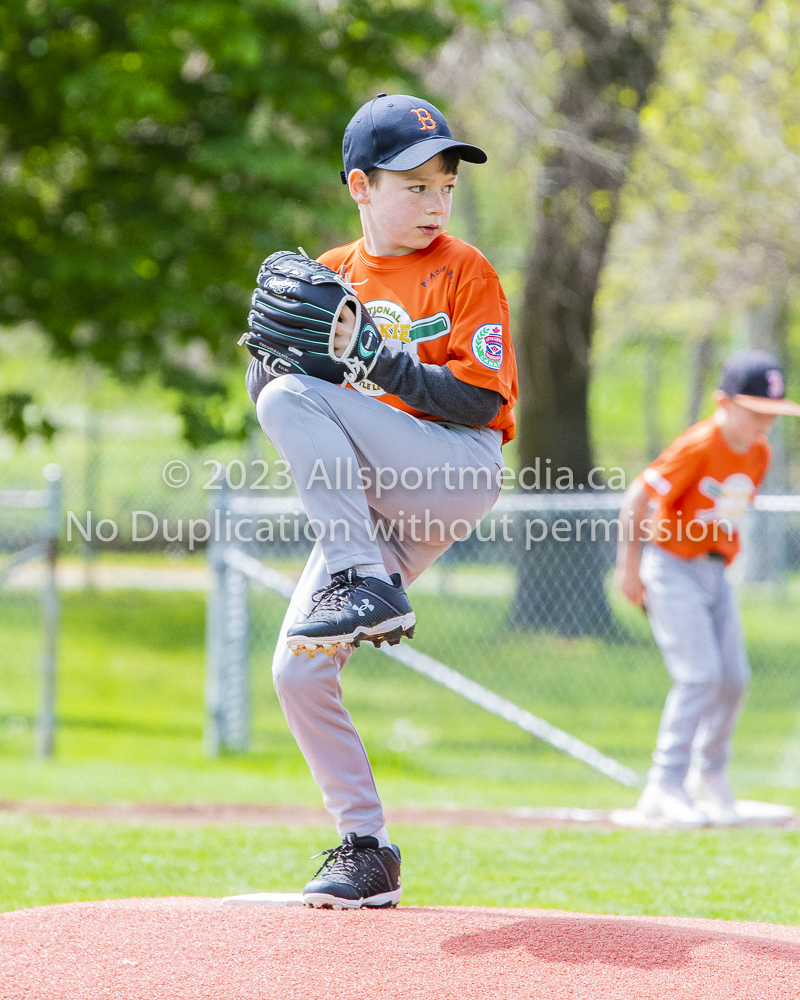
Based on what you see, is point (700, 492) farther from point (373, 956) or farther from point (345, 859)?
point (373, 956)

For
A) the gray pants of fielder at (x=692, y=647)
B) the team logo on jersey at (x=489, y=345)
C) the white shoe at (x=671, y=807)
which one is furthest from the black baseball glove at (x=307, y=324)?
the white shoe at (x=671, y=807)

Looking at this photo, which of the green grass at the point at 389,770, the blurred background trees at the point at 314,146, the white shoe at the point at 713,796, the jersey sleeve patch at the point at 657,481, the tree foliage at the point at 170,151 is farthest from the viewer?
the blurred background trees at the point at 314,146

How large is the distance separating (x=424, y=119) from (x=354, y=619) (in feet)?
4.84

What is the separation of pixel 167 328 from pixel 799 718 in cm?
713

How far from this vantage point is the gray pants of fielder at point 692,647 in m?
6.20

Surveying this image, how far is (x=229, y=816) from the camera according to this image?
21.7ft

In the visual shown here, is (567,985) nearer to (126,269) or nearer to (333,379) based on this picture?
(333,379)

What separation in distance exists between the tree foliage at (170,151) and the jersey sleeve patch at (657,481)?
5.16 metres

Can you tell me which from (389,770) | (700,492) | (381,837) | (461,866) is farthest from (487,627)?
(381,837)

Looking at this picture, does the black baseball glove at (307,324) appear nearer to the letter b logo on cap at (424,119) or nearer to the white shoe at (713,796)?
the letter b logo on cap at (424,119)

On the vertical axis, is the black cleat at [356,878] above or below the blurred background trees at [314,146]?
below

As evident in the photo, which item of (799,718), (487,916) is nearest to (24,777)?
(487,916)

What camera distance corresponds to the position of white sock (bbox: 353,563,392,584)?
3178 mm

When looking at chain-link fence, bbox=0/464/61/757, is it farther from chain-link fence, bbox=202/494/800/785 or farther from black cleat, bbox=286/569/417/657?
black cleat, bbox=286/569/417/657
